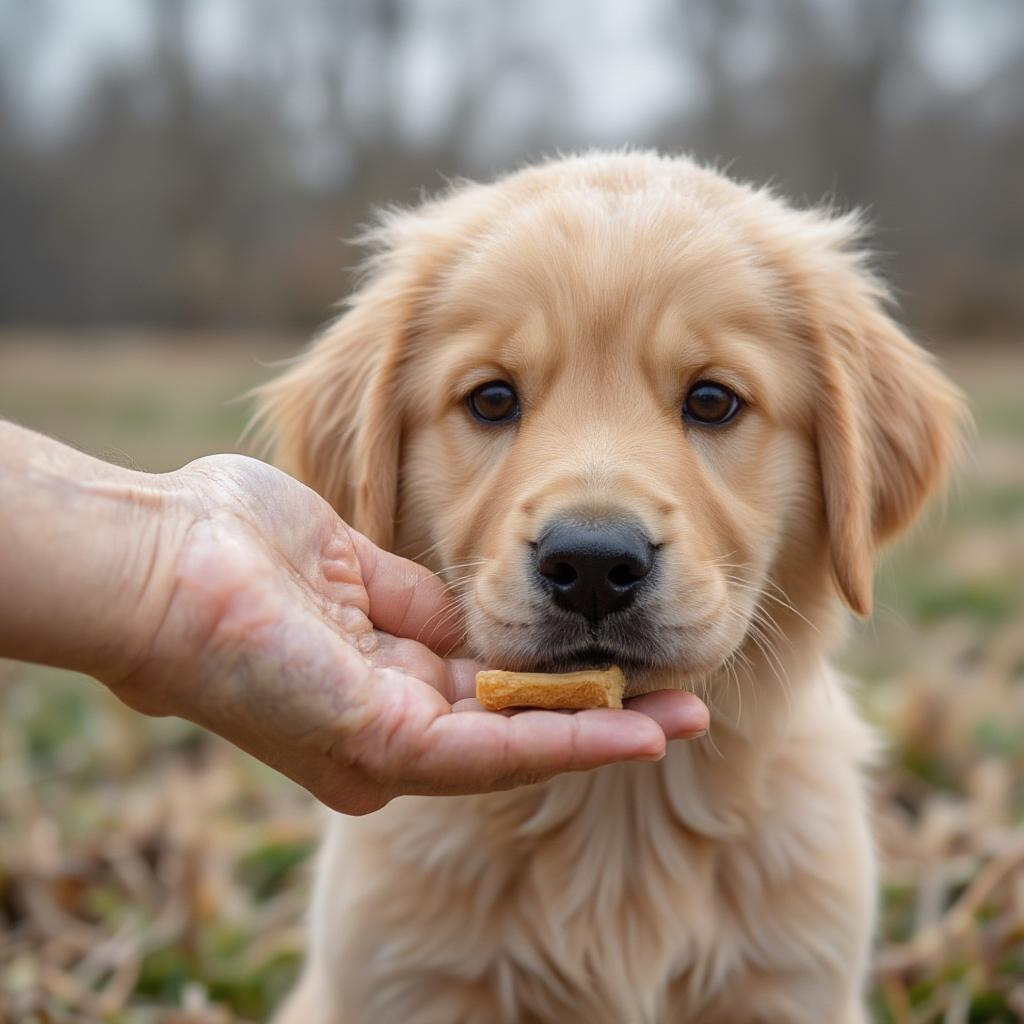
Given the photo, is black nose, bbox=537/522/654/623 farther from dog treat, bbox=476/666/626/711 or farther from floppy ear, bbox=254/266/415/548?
floppy ear, bbox=254/266/415/548

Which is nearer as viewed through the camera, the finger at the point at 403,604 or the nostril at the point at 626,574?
the nostril at the point at 626,574

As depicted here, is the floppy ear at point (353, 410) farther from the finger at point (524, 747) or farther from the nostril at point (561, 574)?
the finger at point (524, 747)

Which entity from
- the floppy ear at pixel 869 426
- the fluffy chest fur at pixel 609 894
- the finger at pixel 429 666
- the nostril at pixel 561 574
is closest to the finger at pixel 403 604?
the finger at pixel 429 666

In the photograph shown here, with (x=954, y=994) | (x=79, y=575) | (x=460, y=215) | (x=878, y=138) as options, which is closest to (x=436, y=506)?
(x=460, y=215)

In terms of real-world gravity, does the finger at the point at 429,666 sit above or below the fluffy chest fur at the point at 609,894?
above

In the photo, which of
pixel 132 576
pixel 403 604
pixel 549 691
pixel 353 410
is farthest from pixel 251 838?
pixel 132 576

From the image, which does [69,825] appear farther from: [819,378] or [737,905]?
[819,378]

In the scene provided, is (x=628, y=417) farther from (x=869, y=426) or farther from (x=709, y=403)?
(x=869, y=426)
